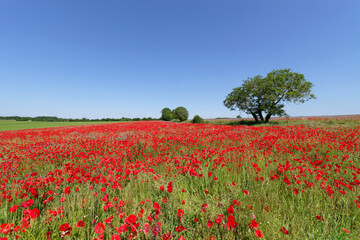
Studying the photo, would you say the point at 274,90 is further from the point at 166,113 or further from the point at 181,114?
the point at 166,113

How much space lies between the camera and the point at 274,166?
338cm

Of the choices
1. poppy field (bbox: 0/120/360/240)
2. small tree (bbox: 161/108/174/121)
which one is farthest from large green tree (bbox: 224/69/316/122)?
small tree (bbox: 161/108/174/121)

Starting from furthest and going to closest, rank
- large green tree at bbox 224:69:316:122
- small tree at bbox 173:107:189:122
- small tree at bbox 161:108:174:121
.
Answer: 1. small tree at bbox 161:108:174:121
2. small tree at bbox 173:107:189:122
3. large green tree at bbox 224:69:316:122

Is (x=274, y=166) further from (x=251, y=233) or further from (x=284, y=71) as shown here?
(x=284, y=71)

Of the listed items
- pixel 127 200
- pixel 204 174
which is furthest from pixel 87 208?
pixel 204 174

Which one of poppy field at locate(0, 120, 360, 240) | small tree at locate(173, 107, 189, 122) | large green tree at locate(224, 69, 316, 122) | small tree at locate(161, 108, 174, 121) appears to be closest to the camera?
poppy field at locate(0, 120, 360, 240)

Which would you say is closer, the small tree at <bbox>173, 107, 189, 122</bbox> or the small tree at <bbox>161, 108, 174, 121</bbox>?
the small tree at <bbox>173, 107, 189, 122</bbox>

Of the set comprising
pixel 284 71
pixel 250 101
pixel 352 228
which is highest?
pixel 284 71

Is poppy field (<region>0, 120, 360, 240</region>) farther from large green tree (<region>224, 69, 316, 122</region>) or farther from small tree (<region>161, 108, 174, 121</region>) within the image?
small tree (<region>161, 108, 174, 121</region>)

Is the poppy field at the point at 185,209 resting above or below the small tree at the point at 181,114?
below

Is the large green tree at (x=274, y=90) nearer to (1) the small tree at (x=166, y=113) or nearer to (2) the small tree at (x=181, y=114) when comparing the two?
(2) the small tree at (x=181, y=114)

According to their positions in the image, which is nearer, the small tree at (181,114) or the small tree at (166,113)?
the small tree at (181,114)

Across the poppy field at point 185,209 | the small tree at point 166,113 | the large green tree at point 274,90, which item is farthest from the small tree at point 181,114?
the poppy field at point 185,209

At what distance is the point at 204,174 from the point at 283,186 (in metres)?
1.60
